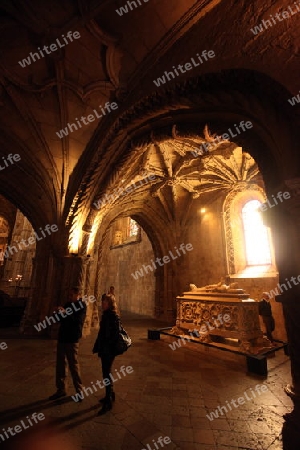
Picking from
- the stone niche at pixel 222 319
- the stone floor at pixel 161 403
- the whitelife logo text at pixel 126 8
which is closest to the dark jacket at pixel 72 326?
the stone floor at pixel 161 403

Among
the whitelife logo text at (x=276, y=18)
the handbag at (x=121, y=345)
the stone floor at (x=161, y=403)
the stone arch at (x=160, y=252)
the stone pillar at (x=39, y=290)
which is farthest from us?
the stone arch at (x=160, y=252)

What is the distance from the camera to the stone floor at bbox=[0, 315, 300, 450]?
180 cm

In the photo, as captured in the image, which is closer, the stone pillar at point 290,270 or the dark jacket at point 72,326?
the stone pillar at point 290,270

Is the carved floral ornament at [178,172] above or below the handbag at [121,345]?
above

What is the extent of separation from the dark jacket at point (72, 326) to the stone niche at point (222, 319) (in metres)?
3.27

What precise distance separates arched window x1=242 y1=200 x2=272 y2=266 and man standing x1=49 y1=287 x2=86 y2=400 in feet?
22.5

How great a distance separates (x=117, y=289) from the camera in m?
13.4

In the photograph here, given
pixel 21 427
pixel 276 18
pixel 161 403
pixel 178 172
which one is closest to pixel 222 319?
pixel 161 403

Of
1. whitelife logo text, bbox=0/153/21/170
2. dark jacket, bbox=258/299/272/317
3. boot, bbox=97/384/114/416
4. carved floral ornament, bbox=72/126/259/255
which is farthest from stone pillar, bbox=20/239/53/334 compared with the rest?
dark jacket, bbox=258/299/272/317

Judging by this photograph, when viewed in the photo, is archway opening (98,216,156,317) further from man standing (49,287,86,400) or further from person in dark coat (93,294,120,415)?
person in dark coat (93,294,120,415)

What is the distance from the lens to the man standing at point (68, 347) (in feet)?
8.25

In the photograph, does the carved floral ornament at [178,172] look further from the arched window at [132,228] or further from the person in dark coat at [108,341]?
the arched window at [132,228]

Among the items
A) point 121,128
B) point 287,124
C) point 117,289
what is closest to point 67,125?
point 121,128

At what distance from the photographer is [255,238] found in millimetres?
8133
